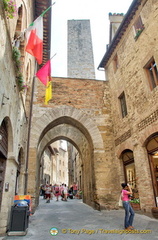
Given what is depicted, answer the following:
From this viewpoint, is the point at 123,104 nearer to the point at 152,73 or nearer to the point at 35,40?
the point at 152,73

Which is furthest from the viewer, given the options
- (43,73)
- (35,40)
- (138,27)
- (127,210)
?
(43,73)

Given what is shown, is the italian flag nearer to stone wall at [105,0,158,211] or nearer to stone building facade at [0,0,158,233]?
stone building facade at [0,0,158,233]

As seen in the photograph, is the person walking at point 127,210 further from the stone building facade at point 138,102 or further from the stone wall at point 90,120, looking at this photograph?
the stone wall at point 90,120

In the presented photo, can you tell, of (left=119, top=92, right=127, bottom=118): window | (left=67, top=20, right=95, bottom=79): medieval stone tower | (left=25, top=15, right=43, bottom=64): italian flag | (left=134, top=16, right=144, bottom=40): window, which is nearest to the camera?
(left=25, top=15, right=43, bottom=64): italian flag

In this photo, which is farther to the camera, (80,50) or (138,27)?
(80,50)

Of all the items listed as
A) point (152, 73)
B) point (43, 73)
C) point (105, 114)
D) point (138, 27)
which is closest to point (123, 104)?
point (105, 114)

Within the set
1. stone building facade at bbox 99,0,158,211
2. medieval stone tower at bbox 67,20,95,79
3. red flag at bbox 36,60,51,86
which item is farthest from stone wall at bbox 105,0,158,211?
medieval stone tower at bbox 67,20,95,79

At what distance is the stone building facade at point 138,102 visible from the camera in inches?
243

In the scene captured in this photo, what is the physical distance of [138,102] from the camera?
277 inches

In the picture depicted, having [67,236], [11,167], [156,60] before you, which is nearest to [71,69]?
[156,60]

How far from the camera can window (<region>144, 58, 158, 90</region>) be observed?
6315 mm

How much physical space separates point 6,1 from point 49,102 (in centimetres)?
589

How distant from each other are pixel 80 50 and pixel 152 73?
14508 mm

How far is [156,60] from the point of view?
Answer: 604 centimetres
